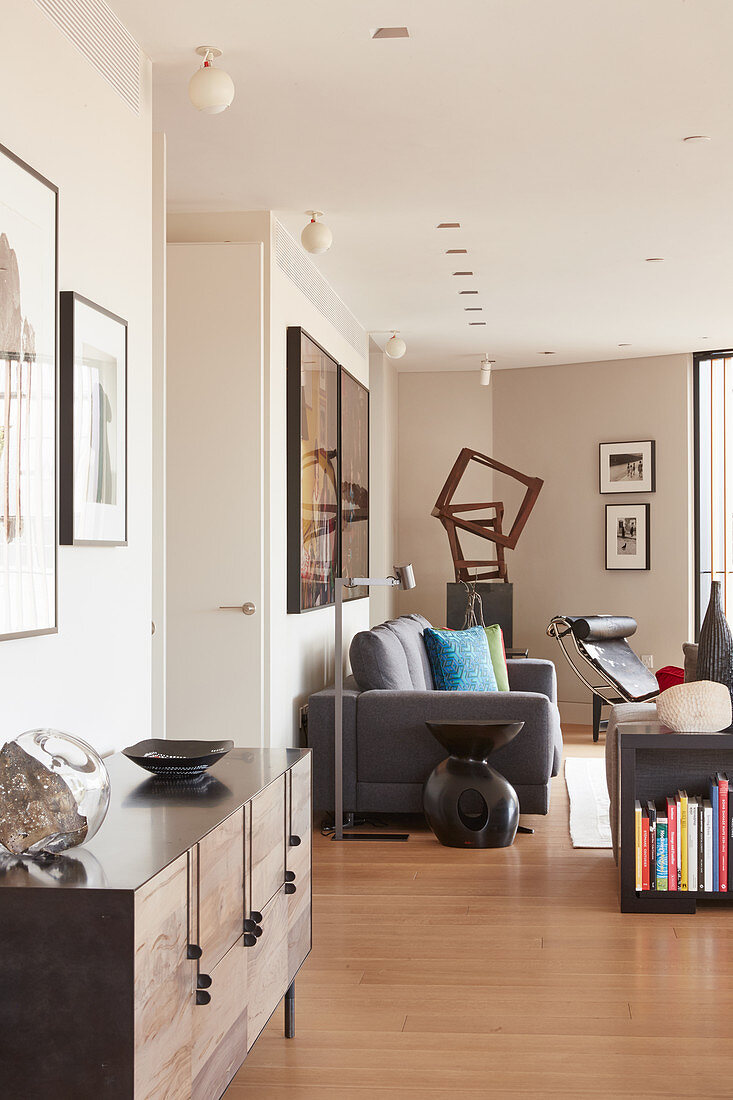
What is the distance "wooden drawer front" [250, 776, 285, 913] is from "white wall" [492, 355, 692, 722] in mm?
6770

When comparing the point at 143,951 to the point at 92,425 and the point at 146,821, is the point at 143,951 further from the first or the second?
the point at 92,425

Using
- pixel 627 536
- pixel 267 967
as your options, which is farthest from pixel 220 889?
pixel 627 536

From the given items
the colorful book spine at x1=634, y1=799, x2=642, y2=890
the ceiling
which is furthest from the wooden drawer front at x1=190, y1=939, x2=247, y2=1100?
the ceiling

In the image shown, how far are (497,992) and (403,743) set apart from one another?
1988mm

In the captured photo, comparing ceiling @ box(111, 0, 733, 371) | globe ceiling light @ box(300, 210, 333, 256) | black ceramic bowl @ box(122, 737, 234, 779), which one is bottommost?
black ceramic bowl @ box(122, 737, 234, 779)

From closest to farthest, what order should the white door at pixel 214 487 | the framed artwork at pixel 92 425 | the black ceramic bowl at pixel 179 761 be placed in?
the black ceramic bowl at pixel 179 761 < the framed artwork at pixel 92 425 < the white door at pixel 214 487

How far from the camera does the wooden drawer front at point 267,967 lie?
2.32m

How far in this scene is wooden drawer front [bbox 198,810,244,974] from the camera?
2.01 metres

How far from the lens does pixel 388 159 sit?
Answer: 4406 mm

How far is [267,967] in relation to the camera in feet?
8.05

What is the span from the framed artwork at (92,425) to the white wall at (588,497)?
6526 millimetres

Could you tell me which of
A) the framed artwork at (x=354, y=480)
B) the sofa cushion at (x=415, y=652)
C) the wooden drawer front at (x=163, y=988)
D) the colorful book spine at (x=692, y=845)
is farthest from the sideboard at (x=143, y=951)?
the framed artwork at (x=354, y=480)

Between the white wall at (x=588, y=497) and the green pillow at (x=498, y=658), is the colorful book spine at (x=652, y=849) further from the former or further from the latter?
the white wall at (x=588, y=497)

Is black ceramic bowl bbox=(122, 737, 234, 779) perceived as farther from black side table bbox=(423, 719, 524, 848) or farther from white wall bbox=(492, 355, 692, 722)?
white wall bbox=(492, 355, 692, 722)
